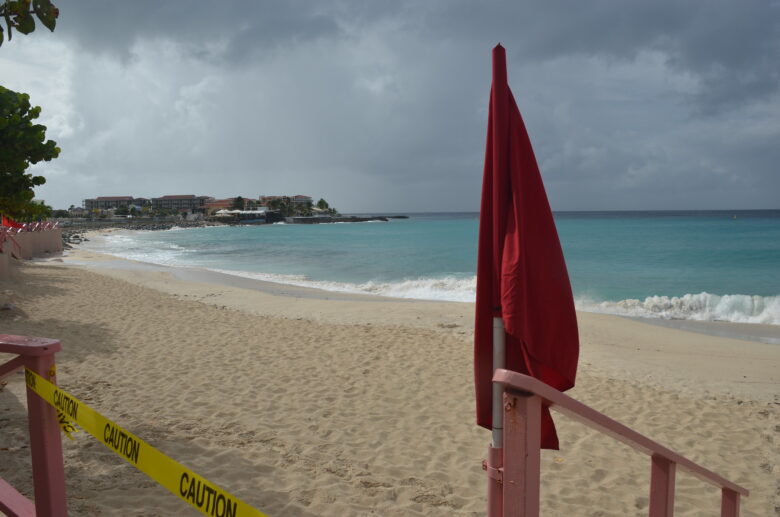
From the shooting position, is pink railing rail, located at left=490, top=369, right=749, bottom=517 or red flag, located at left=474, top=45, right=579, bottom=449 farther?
red flag, located at left=474, top=45, right=579, bottom=449

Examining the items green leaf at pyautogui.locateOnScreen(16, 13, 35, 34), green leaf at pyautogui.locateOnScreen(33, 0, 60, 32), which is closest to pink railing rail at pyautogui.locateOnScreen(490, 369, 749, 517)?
green leaf at pyautogui.locateOnScreen(33, 0, 60, 32)

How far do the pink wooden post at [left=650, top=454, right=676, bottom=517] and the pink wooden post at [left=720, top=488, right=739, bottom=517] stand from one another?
1150mm

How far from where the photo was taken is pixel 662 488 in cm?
205

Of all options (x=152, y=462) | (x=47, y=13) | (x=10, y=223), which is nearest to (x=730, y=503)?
(x=152, y=462)

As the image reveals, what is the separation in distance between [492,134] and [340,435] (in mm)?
4152

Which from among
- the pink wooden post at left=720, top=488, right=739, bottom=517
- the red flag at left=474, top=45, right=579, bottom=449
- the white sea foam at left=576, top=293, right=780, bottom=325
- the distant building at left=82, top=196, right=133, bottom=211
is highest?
the distant building at left=82, top=196, right=133, bottom=211

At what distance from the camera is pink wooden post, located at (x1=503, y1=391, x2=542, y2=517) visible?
152cm

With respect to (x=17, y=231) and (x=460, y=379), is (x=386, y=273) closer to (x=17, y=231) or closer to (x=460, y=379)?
(x=17, y=231)

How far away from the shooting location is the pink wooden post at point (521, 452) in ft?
5.00

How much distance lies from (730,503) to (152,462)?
3062 millimetres

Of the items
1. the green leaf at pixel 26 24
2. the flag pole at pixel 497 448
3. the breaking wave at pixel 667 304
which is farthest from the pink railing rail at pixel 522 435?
the breaking wave at pixel 667 304

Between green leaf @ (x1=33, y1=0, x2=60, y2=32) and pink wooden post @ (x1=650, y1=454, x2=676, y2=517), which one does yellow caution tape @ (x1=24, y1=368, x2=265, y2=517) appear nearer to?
pink wooden post @ (x1=650, y1=454, x2=676, y2=517)

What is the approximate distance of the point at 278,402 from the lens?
629 cm

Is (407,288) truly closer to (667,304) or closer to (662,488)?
(667,304)
